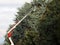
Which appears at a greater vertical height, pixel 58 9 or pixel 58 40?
pixel 58 9

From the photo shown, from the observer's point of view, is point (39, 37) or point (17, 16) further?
point (17, 16)

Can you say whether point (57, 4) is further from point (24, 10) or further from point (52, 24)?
point (24, 10)

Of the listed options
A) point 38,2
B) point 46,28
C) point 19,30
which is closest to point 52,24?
point 46,28

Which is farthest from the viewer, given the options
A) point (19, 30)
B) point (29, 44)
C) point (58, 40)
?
point (19, 30)

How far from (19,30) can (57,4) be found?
36817 millimetres

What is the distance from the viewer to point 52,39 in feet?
176

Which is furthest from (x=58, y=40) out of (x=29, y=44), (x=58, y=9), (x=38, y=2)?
(x=38, y=2)

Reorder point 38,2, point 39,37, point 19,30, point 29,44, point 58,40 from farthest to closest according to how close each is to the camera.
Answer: point 19,30
point 38,2
point 29,44
point 39,37
point 58,40

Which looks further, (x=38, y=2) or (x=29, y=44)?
(x=38, y=2)

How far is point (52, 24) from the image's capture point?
54.1 metres

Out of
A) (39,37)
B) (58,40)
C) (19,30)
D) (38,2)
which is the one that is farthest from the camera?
(19,30)

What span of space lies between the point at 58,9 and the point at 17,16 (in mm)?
40776

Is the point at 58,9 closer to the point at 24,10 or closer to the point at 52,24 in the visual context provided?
the point at 52,24

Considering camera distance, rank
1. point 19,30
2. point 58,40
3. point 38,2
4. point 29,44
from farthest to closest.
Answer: point 19,30
point 38,2
point 29,44
point 58,40
